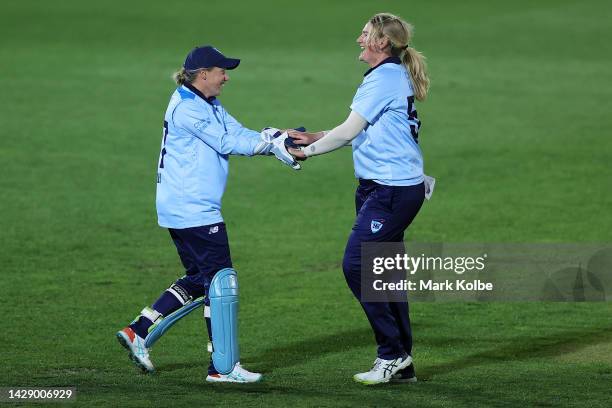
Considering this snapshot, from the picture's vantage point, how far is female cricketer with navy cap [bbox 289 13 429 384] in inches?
295

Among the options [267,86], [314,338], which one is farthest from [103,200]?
[267,86]

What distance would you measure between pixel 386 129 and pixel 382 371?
147 centimetres

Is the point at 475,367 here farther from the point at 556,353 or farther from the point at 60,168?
the point at 60,168

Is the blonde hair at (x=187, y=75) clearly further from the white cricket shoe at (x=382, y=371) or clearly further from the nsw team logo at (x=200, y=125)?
the white cricket shoe at (x=382, y=371)

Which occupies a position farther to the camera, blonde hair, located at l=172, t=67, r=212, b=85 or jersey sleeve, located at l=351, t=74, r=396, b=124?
blonde hair, located at l=172, t=67, r=212, b=85

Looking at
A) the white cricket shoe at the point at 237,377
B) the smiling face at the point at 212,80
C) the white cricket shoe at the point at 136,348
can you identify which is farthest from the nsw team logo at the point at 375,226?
the white cricket shoe at the point at 136,348

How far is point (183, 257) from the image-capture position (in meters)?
7.98

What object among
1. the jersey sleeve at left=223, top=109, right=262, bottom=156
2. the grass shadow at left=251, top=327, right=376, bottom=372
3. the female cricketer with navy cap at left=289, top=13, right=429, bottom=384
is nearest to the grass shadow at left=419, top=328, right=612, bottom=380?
the female cricketer with navy cap at left=289, top=13, right=429, bottom=384

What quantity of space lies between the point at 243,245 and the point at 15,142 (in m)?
6.23

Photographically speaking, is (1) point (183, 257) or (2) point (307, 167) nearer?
(1) point (183, 257)

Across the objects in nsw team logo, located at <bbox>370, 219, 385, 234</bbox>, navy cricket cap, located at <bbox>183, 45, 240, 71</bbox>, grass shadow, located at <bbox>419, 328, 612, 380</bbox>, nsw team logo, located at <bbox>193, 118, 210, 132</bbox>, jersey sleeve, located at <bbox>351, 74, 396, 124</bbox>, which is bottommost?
grass shadow, located at <bbox>419, 328, 612, 380</bbox>

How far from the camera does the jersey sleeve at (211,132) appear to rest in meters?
7.53

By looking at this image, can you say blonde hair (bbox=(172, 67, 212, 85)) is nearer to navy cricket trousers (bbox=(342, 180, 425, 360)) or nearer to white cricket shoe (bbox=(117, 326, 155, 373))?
navy cricket trousers (bbox=(342, 180, 425, 360))

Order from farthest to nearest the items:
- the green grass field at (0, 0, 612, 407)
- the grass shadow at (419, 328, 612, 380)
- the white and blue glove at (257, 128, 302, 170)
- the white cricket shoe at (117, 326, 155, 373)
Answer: the grass shadow at (419, 328, 612, 380), the green grass field at (0, 0, 612, 407), the white cricket shoe at (117, 326, 155, 373), the white and blue glove at (257, 128, 302, 170)
